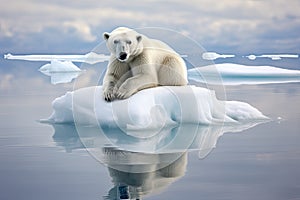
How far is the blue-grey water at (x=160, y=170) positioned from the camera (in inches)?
104

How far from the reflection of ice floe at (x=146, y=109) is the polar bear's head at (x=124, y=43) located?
0.97ft

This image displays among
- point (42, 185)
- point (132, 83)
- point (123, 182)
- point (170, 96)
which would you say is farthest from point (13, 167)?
point (170, 96)

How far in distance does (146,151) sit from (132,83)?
0.68 meters

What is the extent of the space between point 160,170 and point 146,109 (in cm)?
105

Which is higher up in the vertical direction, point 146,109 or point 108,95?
point 108,95

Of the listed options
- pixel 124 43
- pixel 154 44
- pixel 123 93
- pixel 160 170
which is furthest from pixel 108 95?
pixel 160 170

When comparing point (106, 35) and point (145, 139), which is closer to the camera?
point (145, 139)

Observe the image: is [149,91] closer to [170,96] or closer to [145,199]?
[170,96]

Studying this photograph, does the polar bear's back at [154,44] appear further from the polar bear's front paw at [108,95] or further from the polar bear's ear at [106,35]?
the polar bear's front paw at [108,95]

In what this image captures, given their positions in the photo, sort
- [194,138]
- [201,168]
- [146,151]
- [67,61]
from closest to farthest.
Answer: [201,168]
[146,151]
[194,138]
[67,61]

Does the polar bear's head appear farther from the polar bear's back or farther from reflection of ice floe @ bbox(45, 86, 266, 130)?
reflection of ice floe @ bbox(45, 86, 266, 130)

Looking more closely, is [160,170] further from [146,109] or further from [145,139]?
[146,109]

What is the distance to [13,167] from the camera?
3.11m

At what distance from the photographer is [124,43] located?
12.8 ft
